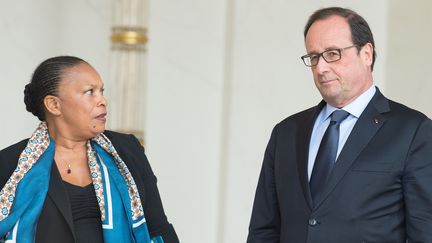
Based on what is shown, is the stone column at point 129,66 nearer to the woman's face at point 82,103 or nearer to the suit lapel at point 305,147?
the woman's face at point 82,103

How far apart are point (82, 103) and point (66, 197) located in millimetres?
391

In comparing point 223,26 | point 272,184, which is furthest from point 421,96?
point 272,184

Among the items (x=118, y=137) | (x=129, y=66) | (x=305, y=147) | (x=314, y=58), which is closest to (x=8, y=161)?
(x=118, y=137)

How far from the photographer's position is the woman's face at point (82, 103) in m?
3.86

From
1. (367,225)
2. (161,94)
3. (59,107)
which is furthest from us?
(161,94)

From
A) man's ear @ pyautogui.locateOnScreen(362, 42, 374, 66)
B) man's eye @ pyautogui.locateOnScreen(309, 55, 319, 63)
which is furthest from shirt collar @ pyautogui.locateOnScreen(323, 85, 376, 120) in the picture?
man's eye @ pyautogui.locateOnScreen(309, 55, 319, 63)

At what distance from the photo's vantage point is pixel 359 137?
3.58m

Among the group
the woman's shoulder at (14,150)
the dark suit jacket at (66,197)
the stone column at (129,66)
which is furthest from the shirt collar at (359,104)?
the stone column at (129,66)

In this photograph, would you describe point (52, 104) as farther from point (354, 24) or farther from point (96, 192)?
point (354, 24)

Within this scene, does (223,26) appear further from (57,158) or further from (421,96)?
(57,158)

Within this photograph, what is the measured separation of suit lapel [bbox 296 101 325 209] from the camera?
3.61m

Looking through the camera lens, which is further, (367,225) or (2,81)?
(2,81)

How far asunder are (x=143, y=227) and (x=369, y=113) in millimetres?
1012

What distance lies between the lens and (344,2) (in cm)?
608
